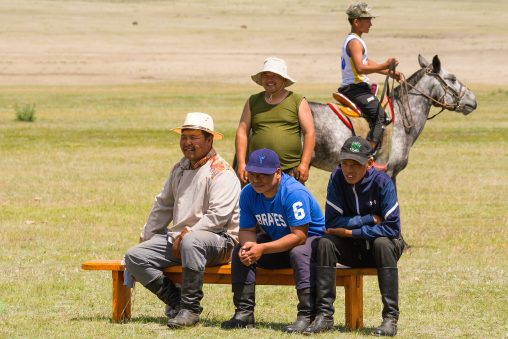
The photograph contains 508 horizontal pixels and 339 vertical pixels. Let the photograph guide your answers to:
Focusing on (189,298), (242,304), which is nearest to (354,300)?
(242,304)

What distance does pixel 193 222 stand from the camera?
863 cm

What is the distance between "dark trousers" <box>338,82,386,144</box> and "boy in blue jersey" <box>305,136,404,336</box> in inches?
187

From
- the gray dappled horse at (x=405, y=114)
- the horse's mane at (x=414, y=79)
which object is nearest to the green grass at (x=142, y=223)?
the gray dappled horse at (x=405, y=114)

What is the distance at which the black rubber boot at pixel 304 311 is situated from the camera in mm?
8125

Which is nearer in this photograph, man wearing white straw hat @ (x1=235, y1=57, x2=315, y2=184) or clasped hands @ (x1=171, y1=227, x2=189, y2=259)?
clasped hands @ (x1=171, y1=227, x2=189, y2=259)

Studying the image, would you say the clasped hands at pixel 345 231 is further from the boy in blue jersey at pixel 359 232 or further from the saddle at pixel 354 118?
the saddle at pixel 354 118

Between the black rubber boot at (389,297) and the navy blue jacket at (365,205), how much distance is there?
0.83 feet

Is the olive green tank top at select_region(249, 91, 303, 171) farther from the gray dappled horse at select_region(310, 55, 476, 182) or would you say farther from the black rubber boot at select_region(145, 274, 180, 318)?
the gray dappled horse at select_region(310, 55, 476, 182)

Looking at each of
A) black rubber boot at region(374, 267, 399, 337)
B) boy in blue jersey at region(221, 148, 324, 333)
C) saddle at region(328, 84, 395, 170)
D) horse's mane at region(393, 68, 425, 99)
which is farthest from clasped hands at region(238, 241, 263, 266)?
horse's mane at region(393, 68, 425, 99)

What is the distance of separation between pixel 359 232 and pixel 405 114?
581 centimetres

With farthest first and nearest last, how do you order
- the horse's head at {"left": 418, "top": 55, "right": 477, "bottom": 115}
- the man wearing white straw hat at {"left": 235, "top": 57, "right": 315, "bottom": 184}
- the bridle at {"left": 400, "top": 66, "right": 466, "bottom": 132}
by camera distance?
1. the horse's head at {"left": 418, "top": 55, "right": 477, "bottom": 115}
2. the bridle at {"left": 400, "top": 66, "right": 466, "bottom": 132}
3. the man wearing white straw hat at {"left": 235, "top": 57, "right": 315, "bottom": 184}

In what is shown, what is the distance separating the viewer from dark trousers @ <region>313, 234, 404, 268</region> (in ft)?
26.6

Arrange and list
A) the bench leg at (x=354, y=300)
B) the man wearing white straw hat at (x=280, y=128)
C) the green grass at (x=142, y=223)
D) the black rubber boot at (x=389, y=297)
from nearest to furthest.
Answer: the black rubber boot at (x=389, y=297) → the bench leg at (x=354, y=300) → the green grass at (x=142, y=223) → the man wearing white straw hat at (x=280, y=128)

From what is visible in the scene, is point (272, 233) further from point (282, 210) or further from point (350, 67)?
point (350, 67)
